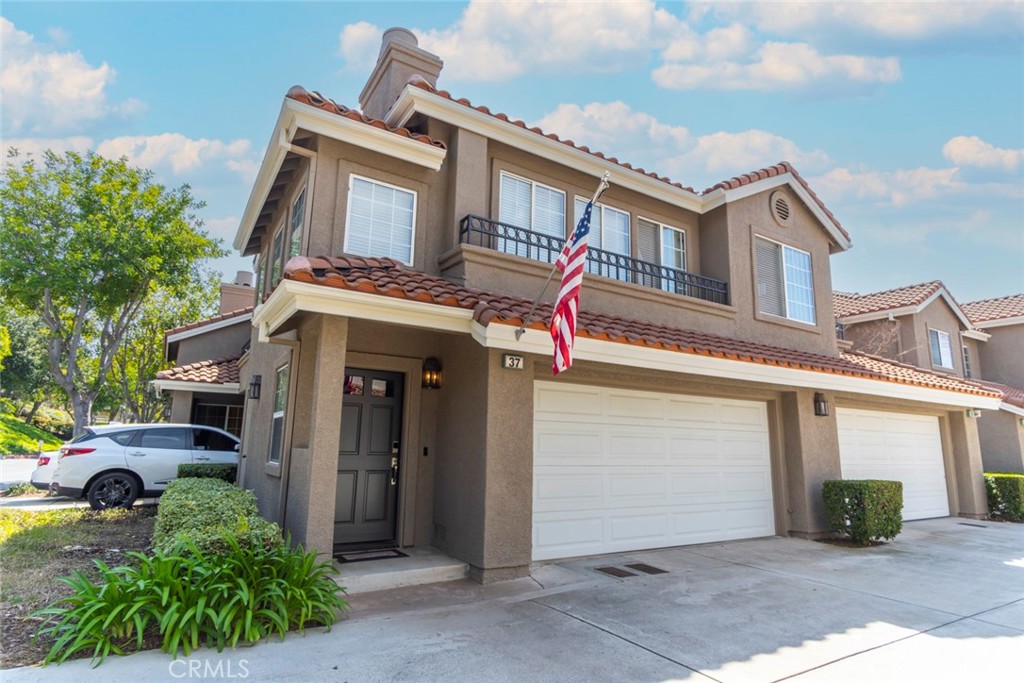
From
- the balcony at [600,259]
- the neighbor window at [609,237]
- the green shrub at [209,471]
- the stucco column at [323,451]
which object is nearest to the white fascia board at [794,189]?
the balcony at [600,259]

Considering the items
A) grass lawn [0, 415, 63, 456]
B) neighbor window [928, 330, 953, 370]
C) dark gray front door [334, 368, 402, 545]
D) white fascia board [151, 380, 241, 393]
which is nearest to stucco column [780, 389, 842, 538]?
dark gray front door [334, 368, 402, 545]

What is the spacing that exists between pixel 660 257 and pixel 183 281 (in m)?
15.3

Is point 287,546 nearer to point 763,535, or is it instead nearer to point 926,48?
point 763,535

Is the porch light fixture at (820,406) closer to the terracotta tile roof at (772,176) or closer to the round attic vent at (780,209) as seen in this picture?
the round attic vent at (780,209)

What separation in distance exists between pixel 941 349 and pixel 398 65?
18703 mm

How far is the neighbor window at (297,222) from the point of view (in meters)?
7.73

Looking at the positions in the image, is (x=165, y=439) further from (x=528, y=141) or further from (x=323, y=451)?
(x=528, y=141)

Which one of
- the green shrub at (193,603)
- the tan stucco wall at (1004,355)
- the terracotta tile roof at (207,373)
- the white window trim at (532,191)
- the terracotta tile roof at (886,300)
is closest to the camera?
the green shrub at (193,603)

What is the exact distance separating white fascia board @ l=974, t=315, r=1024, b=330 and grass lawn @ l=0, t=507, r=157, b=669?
86.5 feet

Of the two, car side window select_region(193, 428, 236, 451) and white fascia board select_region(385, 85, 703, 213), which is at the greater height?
white fascia board select_region(385, 85, 703, 213)

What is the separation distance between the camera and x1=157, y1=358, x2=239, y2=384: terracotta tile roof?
13.3 meters

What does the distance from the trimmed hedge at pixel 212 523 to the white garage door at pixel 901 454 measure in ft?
35.5

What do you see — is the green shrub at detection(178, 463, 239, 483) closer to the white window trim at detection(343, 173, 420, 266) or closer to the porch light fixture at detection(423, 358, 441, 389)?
the porch light fixture at detection(423, 358, 441, 389)

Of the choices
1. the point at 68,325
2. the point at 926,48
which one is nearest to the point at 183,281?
the point at 68,325
